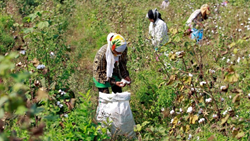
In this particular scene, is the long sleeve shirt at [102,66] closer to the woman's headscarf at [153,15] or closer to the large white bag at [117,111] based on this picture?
the large white bag at [117,111]

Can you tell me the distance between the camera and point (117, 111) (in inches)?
146

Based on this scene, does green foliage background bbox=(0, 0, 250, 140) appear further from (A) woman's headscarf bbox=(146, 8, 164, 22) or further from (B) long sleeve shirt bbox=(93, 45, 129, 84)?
(A) woman's headscarf bbox=(146, 8, 164, 22)

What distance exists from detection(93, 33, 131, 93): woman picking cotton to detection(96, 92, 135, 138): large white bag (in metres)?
0.33

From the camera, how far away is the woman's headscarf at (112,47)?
12.4 feet

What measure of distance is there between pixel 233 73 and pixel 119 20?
5756 millimetres

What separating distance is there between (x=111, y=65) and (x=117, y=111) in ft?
1.91

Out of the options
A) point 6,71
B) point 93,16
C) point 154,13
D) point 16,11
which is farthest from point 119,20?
point 6,71

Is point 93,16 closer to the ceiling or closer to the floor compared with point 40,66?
closer to the ceiling

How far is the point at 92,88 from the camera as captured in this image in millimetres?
5340

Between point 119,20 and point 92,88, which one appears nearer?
point 92,88

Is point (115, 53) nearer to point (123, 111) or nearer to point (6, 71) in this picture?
point (123, 111)

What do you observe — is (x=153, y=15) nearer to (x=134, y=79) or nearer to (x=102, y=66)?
(x=134, y=79)

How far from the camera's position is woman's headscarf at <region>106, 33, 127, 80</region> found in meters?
3.78

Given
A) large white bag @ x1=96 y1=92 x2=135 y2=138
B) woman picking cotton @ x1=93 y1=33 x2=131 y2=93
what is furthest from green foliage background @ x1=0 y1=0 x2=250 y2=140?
woman picking cotton @ x1=93 y1=33 x2=131 y2=93
